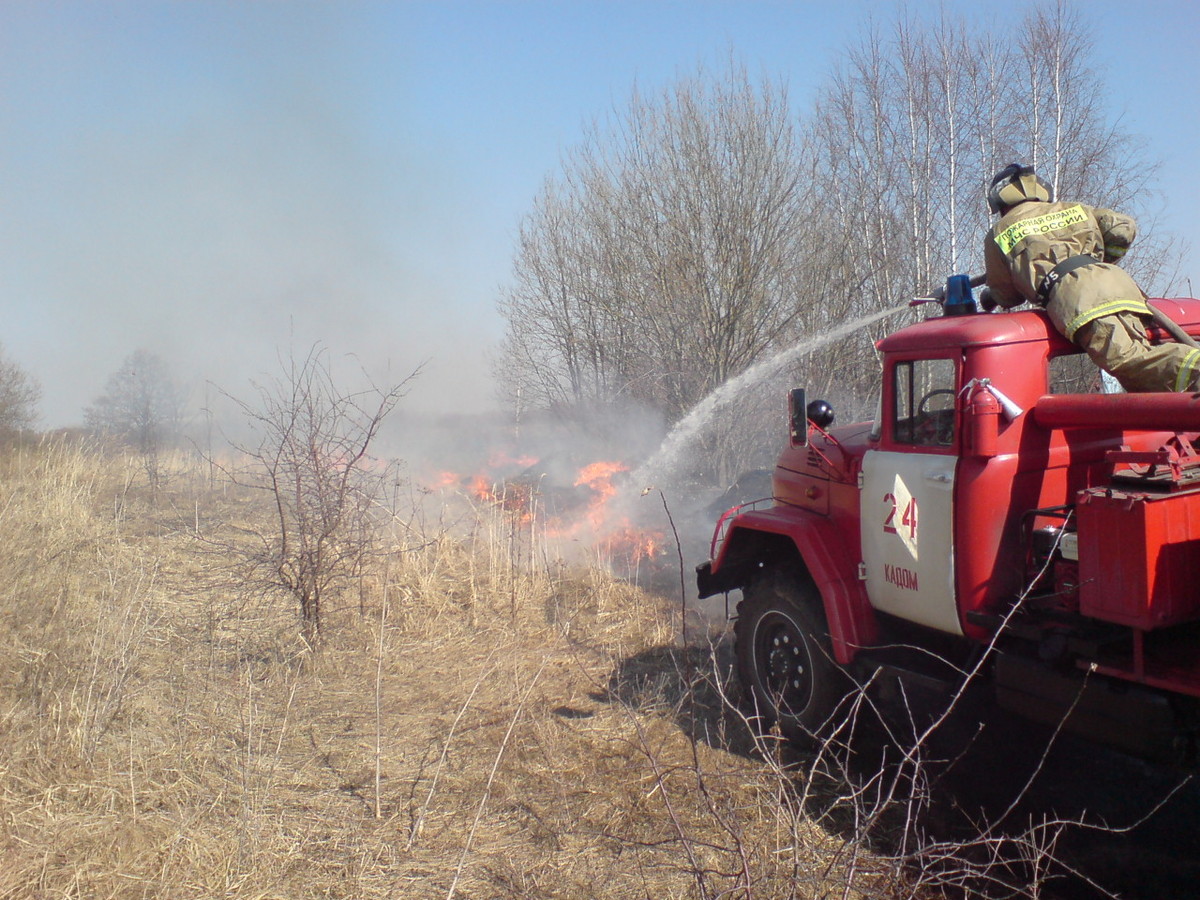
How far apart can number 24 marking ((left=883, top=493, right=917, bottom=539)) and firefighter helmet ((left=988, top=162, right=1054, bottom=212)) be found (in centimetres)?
143

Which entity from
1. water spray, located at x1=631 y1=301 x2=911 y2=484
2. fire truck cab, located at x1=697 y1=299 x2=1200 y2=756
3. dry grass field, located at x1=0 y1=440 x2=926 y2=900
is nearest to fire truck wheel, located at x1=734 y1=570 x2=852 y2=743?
fire truck cab, located at x1=697 y1=299 x2=1200 y2=756

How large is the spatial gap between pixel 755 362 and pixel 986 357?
40.1 ft

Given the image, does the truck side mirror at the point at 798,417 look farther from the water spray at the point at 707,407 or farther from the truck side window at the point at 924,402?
the water spray at the point at 707,407

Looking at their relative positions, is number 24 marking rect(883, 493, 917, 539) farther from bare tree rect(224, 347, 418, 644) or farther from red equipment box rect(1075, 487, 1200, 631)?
bare tree rect(224, 347, 418, 644)

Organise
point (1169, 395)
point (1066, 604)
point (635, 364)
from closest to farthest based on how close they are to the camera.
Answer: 1. point (1169, 395)
2. point (1066, 604)
3. point (635, 364)

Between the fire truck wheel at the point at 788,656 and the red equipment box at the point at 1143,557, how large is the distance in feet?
4.71

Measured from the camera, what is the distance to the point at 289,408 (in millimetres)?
6336

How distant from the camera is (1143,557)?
9.04ft

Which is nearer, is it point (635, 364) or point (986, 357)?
point (986, 357)

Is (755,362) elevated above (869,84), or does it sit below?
below

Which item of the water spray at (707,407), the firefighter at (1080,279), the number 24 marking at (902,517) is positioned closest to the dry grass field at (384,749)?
the number 24 marking at (902,517)

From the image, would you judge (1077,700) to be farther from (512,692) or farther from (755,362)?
(755,362)

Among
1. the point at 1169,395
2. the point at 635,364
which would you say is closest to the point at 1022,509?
the point at 1169,395

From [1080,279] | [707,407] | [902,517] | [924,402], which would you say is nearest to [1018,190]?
[1080,279]
